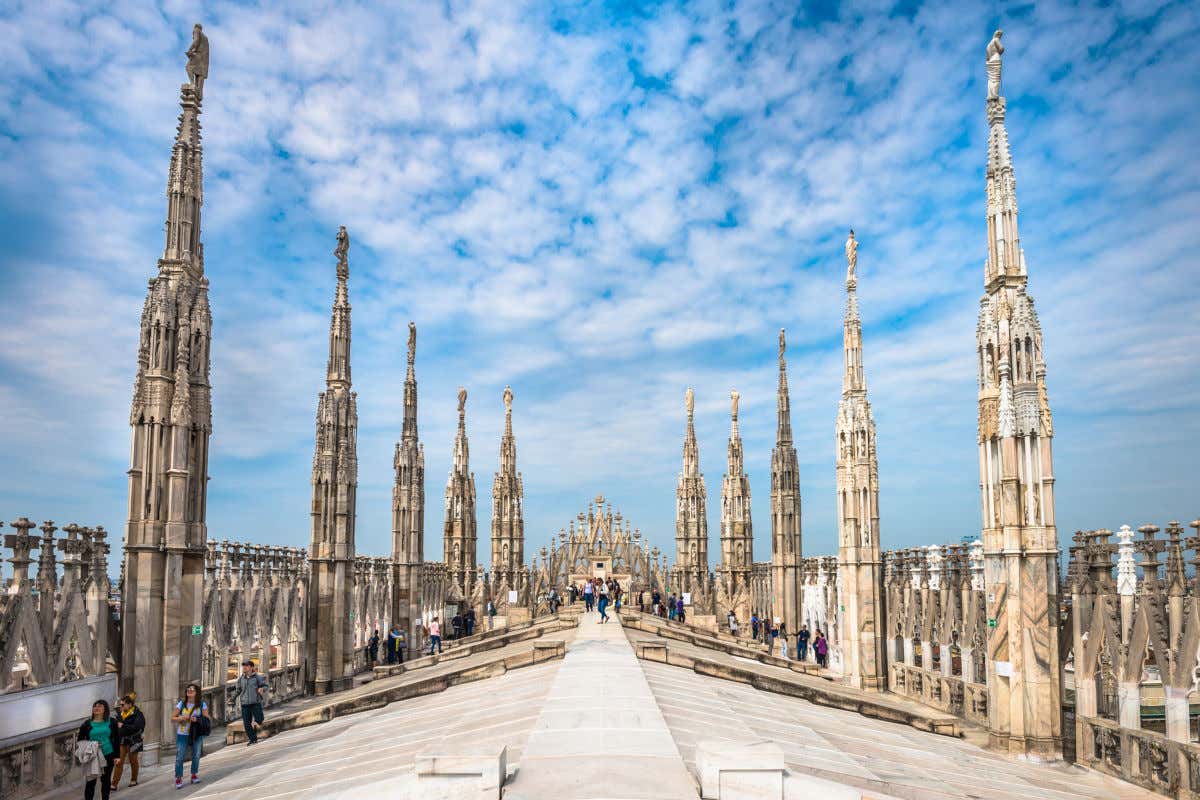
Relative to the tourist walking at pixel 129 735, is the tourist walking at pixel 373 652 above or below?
below

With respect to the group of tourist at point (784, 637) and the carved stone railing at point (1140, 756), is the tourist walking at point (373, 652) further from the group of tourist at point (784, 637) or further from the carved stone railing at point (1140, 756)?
→ the carved stone railing at point (1140, 756)

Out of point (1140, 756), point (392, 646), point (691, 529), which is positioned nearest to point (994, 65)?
point (1140, 756)

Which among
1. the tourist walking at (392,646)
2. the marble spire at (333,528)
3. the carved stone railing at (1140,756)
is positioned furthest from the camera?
the tourist walking at (392,646)

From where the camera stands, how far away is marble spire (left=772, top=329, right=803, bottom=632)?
131ft

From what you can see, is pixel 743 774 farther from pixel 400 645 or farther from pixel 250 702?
pixel 400 645

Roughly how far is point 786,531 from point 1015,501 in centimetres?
2252

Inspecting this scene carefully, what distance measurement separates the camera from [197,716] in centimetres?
1449

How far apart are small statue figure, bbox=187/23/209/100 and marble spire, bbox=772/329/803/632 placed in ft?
98.1

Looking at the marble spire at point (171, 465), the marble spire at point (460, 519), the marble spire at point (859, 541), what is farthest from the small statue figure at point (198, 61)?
the marble spire at point (460, 519)

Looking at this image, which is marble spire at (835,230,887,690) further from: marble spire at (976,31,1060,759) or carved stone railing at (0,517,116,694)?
carved stone railing at (0,517,116,694)

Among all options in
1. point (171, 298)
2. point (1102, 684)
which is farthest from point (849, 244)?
point (171, 298)

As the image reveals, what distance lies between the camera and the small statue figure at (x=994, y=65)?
2009 centimetres

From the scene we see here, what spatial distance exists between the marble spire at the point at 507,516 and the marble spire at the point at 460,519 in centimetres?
185

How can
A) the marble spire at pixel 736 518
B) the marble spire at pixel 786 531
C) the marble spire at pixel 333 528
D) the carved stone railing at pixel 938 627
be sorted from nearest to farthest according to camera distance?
1. the carved stone railing at pixel 938 627
2. the marble spire at pixel 333 528
3. the marble spire at pixel 786 531
4. the marble spire at pixel 736 518
